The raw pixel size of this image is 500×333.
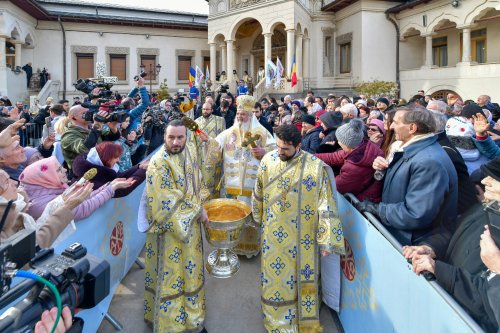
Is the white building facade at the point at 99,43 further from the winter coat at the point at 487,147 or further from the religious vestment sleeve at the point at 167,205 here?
the winter coat at the point at 487,147

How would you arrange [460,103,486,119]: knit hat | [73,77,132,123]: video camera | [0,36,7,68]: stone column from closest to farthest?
[460,103,486,119]: knit hat < [73,77,132,123]: video camera < [0,36,7,68]: stone column

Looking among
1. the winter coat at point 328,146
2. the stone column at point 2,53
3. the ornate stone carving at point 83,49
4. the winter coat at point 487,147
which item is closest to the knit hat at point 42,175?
the winter coat at point 328,146

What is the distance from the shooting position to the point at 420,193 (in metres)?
2.56

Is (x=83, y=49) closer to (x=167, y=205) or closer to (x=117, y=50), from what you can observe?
(x=117, y=50)

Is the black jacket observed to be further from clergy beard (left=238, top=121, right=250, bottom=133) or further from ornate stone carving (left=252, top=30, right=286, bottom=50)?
ornate stone carving (left=252, top=30, right=286, bottom=50)

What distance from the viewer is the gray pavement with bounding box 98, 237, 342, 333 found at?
138 inches

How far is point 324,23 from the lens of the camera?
23094mm

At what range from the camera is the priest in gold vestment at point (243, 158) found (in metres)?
4.81

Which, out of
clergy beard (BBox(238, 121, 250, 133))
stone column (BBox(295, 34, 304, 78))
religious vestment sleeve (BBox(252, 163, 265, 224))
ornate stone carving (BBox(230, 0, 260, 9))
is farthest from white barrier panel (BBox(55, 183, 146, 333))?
ornate stone carving (BBox(230, 0, 260, 9))

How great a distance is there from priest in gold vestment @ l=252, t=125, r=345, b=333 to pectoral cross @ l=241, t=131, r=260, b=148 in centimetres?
132

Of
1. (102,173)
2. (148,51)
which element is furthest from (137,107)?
(148,51)

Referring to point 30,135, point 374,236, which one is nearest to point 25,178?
point 374,236

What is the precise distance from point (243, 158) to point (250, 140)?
321mm

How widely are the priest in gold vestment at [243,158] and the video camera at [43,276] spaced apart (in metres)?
3.23
